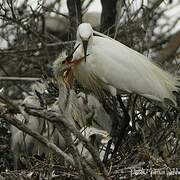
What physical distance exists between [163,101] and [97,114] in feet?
1.75

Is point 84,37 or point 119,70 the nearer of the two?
point 84,37

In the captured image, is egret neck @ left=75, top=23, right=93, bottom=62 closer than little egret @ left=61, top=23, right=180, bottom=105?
Yes

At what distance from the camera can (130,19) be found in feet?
12.5

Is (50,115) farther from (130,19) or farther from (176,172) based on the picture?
(130,19)

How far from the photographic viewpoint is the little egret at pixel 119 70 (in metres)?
3.48

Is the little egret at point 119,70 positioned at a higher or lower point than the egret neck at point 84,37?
lower

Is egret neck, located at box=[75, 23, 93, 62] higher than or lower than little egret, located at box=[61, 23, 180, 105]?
higher

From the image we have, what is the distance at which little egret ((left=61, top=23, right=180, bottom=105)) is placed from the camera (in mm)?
3479

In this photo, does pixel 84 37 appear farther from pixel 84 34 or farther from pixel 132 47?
pixel 132 47

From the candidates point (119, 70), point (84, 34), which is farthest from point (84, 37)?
point (119, 70)

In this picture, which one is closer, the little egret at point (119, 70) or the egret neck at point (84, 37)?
the egret neck at point (84, 37)

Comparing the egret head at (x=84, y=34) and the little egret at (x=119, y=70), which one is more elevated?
the egret head at (x=84, y=34)

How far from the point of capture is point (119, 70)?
3535mm

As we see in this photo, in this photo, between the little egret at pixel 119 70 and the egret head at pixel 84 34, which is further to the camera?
the little egret at pixel 119 70
